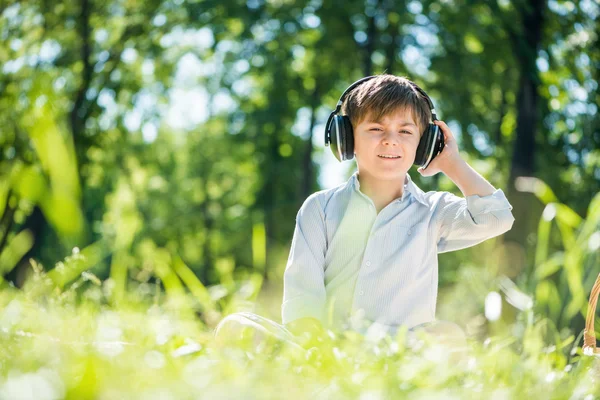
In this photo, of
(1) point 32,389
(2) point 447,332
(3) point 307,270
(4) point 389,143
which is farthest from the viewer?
(4) point 389,143

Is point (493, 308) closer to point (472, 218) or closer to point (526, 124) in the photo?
point (472, 218)

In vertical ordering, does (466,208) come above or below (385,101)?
below

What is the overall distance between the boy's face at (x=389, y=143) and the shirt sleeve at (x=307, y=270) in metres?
0.32

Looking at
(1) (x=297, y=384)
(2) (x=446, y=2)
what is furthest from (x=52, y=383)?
(2) (x=446, y=2)

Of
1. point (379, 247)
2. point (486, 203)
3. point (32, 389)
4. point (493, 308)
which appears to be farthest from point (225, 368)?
point (486, 203)

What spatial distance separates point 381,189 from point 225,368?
6.59 feet

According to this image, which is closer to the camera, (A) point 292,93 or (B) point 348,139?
(B) point 348,139

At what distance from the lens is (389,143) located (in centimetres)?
307

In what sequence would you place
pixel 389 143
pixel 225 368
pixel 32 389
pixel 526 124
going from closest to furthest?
pixel 32 389
pixel 225 368
pixel 389 143
pixel 526 124

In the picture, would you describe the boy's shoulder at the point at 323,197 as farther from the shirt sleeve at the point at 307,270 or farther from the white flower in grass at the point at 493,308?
the white flower in grass at the point at 493,308

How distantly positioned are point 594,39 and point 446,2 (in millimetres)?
2286

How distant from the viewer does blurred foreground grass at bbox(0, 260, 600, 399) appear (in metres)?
1.12

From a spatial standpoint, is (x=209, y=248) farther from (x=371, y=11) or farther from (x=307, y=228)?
(x=307, y=228)

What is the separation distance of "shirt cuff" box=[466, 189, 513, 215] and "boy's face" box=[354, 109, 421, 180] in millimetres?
328
